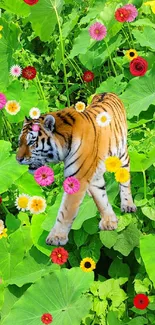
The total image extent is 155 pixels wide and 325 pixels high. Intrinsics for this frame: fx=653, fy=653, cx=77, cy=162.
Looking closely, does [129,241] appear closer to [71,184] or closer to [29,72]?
[71,184]

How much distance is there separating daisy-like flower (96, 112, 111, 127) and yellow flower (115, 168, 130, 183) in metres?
0.15

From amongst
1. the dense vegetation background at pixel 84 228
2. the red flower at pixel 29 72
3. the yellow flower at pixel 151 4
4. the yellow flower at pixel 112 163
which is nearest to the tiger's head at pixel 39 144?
the yellow flower at pixel 112 163

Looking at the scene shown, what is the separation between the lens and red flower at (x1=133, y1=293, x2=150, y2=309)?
1995 mm

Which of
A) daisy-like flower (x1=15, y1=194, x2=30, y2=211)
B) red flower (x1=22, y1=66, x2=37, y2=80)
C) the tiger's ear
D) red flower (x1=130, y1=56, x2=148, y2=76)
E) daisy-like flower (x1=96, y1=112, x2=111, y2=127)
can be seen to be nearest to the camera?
the tiger's ear

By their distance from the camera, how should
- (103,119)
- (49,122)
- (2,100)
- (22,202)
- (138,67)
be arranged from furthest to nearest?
(2,100) < (138,67) < (22,202) < (103,119) < (49,122)

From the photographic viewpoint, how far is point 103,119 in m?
1.99

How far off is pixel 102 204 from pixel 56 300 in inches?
13.3

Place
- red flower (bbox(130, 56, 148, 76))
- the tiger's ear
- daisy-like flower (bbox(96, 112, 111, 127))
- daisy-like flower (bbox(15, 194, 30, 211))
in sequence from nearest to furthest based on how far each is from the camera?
1. the tiger's ear
2. daisy-like flower (bbox(96, 112, 111, 127))
3. daisy-like flower (bbox(15, 194, 30, 211))
4. red flower (bbox(130, 56, 148, 76))

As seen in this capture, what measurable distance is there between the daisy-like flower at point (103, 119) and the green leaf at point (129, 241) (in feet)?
1.21

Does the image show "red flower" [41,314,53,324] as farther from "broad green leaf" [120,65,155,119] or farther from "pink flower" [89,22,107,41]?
"pink flower" [89,22,107,41]

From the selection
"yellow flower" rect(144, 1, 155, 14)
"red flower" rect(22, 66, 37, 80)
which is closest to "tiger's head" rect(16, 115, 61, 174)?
"red flower" rect(22, 66, 37, 80)

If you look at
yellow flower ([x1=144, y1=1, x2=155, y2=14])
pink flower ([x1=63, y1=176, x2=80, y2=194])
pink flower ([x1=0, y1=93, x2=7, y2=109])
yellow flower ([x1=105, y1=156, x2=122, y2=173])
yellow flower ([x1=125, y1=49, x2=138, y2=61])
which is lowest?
pink flower ([x1=63, y1=176, x2=80, y2=194])

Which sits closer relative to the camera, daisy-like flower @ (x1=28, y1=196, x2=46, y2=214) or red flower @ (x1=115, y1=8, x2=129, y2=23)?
daisy-like flower @ (x1=28, y1=196, x2=46, y2=214)

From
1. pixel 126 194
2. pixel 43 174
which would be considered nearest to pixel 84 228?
pixel 126 194
